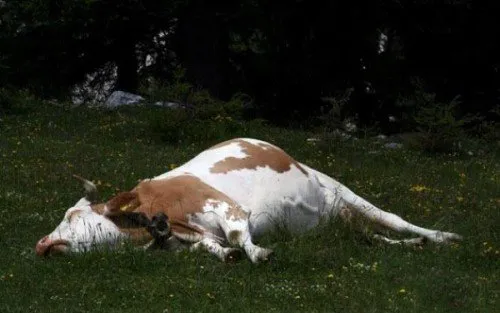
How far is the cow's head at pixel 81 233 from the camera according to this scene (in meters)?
8.16

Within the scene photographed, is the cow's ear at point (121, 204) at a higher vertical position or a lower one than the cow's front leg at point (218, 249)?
higher

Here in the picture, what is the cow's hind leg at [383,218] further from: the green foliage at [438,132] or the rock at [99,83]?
the rock at [99,83]

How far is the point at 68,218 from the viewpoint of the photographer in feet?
27.5

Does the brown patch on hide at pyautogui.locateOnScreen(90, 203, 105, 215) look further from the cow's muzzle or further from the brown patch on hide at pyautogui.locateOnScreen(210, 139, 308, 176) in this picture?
the brown patch on hide at pyautogui.locateOnScreen(210, 139, 308, 176)

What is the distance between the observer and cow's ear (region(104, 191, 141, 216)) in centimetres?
855

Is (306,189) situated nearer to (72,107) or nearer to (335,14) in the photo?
(72,107)

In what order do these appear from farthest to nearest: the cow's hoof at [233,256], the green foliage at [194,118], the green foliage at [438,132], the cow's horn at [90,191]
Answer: the green foliage at [438,132]
the green foliage at [194,118]
the cow's horn at [90,191]
the cow's hoof at [233,256]

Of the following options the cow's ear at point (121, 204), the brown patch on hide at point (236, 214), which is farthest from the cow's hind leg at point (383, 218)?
the cow's ear at point (121, 204)

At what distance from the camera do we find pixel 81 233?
8258mm

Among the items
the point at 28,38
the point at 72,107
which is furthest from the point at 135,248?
the point at 28,38

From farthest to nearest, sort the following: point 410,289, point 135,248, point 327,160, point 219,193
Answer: point 327,160, point 219,193, point 135,248, point 410,289

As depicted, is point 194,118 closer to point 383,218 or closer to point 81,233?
point 383,218

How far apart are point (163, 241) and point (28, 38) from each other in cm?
1883

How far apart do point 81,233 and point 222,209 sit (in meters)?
1.19
